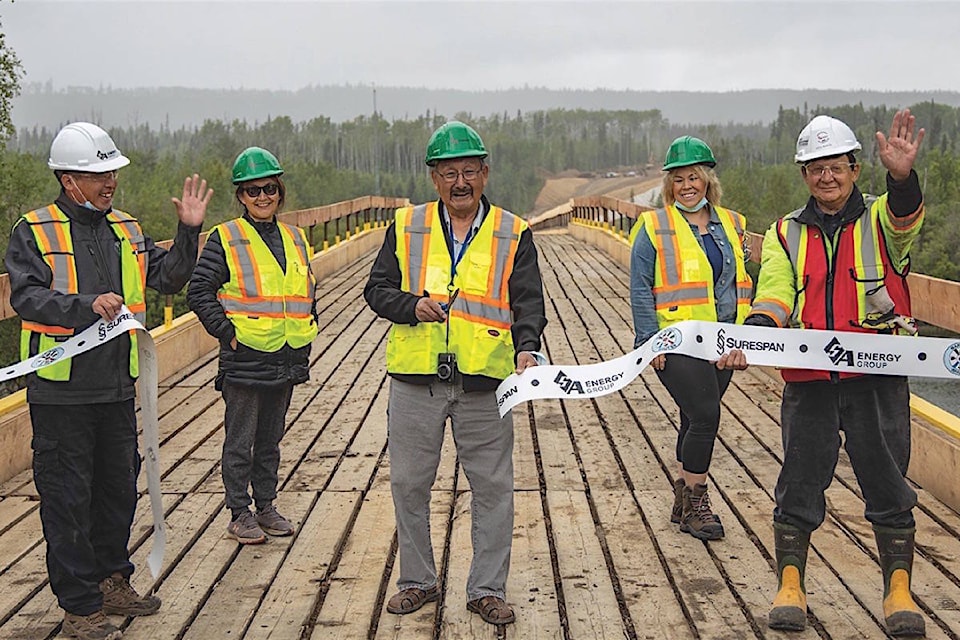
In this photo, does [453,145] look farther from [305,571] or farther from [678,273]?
[305,571]

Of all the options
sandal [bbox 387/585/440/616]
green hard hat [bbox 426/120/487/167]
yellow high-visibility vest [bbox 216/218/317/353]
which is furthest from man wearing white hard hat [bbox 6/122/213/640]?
green hard hat [bbox 426/120/487/167]

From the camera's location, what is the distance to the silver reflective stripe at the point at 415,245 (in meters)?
4.60

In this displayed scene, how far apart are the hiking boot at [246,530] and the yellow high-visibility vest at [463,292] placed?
1.38 m

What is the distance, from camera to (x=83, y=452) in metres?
4.47

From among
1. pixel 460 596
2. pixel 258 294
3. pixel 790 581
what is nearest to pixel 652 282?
pixel 790 581

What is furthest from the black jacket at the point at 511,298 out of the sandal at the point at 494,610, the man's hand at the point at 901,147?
the man's hand at the point at 901,147

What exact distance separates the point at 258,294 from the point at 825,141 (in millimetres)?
2566

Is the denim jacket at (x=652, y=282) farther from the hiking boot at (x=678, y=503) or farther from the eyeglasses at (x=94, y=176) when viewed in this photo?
the eyeglasses at (x=94, y=176)

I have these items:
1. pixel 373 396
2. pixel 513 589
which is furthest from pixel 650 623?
pixel 373 396

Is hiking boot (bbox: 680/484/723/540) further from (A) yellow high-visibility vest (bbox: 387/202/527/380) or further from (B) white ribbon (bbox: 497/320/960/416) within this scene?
(A) yellow high-visibility vest (bbox: 387/202/527/380)

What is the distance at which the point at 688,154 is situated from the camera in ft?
18.0

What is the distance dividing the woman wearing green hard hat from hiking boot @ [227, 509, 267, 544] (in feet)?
6.37

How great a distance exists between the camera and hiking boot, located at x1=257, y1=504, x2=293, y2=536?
5648 mm

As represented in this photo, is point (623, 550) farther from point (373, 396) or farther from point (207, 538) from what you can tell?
point (373, 396)
